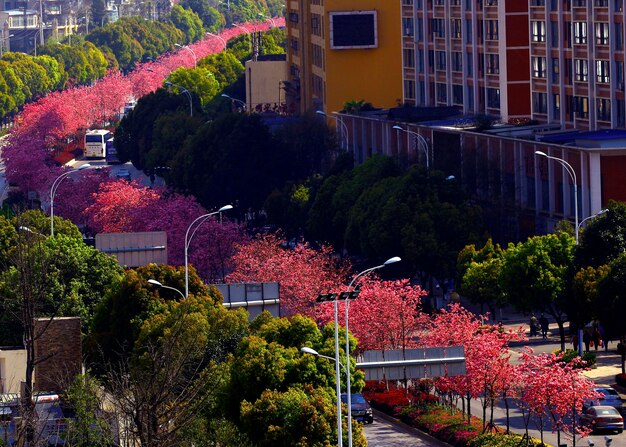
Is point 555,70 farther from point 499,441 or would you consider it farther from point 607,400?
point 499,441

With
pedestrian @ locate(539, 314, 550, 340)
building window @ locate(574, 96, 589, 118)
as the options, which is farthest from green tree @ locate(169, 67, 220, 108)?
pedestrian @ locate(539, 314, 550, 340)

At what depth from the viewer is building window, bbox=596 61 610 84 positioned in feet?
311

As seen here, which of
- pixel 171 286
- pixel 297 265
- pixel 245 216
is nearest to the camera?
pixel 171 286

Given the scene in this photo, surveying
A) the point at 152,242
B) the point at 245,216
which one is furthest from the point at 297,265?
the point at 245,216

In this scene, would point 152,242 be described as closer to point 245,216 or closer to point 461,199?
point 461,199

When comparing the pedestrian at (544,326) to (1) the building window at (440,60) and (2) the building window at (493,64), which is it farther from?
(1) the building window at (440,60)

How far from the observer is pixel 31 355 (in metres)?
47.9

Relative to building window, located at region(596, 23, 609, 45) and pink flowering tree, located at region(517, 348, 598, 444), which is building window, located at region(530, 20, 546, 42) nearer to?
building window, located at region(596, 23, 609, 45)

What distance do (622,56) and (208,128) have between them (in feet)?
104

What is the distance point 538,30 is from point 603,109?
8.97m

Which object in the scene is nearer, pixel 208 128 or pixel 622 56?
pixel 622 56

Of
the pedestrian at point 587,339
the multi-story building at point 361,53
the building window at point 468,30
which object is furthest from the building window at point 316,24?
the pedestrian at point 587,339

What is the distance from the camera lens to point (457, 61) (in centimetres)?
11925

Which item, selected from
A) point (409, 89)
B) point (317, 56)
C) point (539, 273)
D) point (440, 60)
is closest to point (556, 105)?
point (440, 60)
